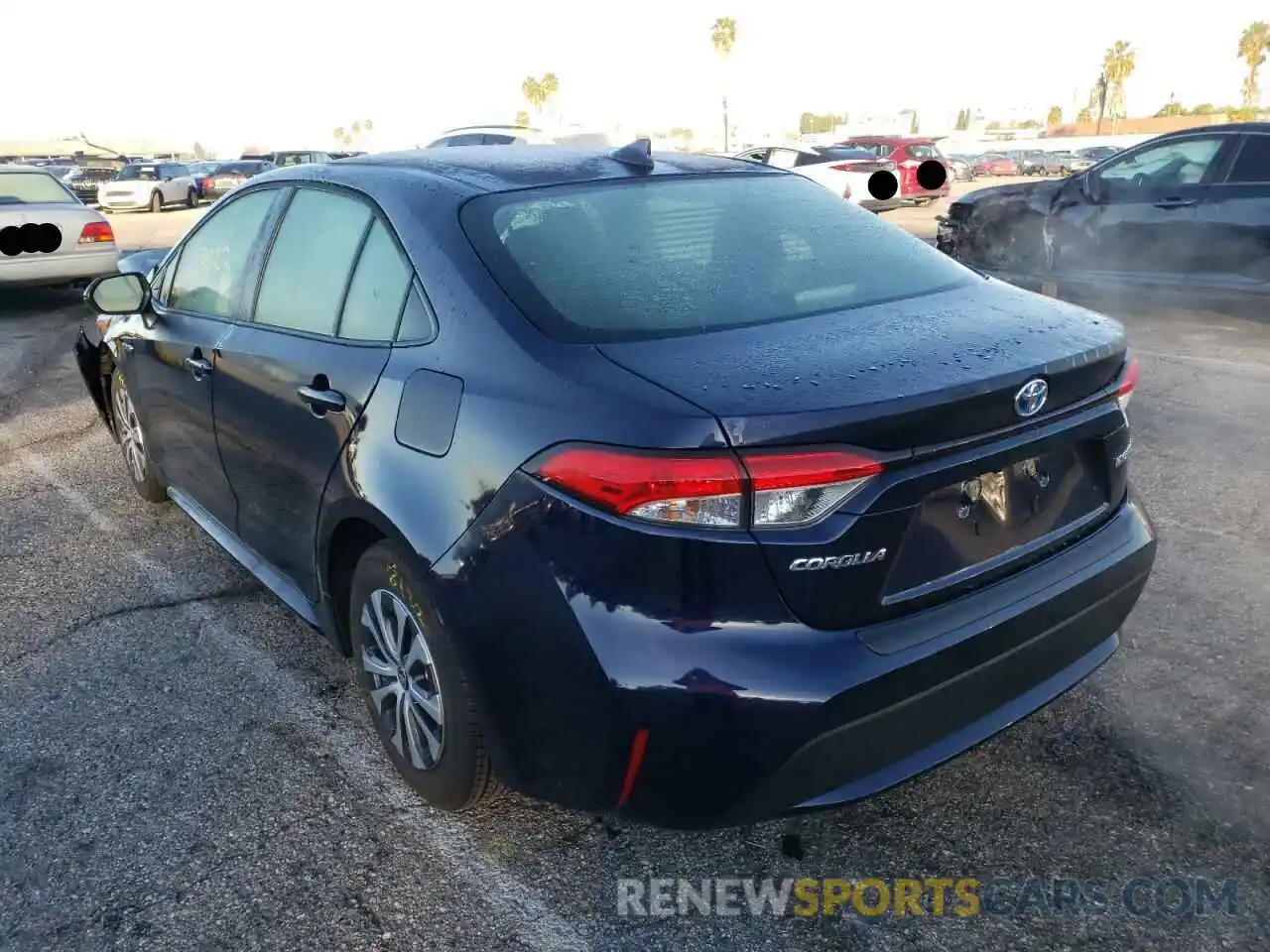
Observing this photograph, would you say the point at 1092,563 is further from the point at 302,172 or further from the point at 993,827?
the point at 302,172

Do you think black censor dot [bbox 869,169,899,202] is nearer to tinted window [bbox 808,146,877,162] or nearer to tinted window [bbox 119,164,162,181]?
tinted window [bbox 808,146,877,162]

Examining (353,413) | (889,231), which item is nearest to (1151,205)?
(889,231)

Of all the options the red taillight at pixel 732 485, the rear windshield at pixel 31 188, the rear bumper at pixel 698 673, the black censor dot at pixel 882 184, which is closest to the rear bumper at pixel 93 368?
the rear bumper at pixel 698 673

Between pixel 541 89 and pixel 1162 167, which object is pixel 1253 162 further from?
pixel 541 89

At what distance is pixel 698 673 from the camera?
1.94 m

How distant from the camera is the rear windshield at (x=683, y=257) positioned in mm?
2363

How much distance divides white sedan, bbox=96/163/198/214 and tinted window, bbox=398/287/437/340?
93.5 feet

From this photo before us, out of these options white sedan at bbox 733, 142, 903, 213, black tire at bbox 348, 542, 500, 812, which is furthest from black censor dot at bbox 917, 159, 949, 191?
black tire at bbox 348, 542, 500, 812

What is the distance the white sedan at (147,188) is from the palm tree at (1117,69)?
91581 mm

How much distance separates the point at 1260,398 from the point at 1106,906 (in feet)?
16.9

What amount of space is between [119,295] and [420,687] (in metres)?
2.35

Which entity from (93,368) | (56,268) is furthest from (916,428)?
(56,268)

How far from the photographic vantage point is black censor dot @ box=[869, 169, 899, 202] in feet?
61.0

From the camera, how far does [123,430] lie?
495 centimetres
